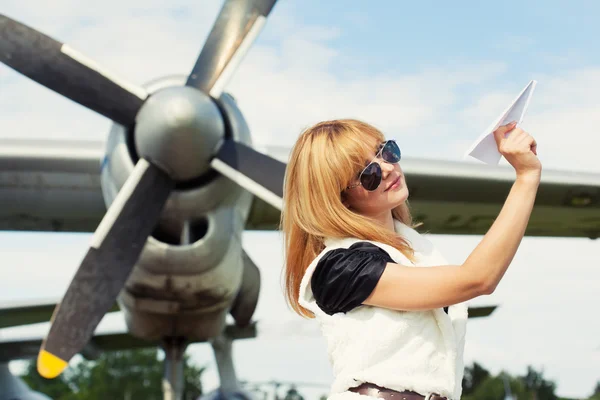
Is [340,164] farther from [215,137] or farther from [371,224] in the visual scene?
[215,137]

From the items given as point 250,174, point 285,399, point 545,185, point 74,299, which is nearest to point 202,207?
point 250,174

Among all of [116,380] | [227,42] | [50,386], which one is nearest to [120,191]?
[227,42]

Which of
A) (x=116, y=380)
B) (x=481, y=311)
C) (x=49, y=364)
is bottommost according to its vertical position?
(x=116, y=380)

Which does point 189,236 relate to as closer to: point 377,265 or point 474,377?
point 377,265

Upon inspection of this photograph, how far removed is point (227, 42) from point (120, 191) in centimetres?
177

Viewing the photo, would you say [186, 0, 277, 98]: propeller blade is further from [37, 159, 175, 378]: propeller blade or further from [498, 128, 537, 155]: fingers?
[498, 128, 537, 155]: fingers

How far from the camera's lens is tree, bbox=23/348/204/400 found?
5747 centimetres

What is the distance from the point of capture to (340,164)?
4.82ft

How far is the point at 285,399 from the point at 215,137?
14.7 m

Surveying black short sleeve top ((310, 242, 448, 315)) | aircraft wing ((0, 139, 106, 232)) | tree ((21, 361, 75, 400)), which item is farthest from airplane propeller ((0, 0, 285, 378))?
tree ((21, 361, 75, 400))

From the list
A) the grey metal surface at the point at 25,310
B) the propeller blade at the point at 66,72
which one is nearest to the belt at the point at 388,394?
the propeller blade at the point at 66,72

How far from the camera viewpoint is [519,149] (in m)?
1.32

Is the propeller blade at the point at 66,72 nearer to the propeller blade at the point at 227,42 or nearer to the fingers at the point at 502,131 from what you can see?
the propeller blade at the point at 227,42

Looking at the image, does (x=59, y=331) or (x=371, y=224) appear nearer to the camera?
(x=371, y=224)
